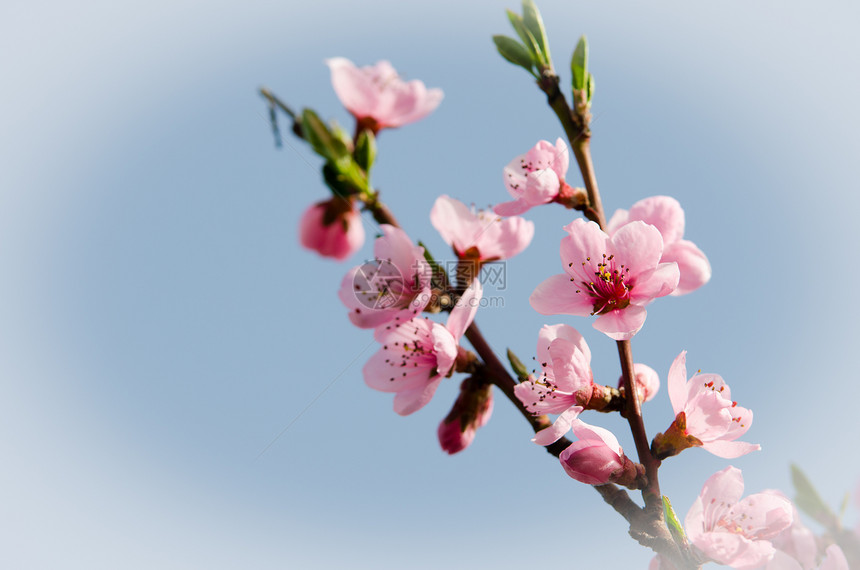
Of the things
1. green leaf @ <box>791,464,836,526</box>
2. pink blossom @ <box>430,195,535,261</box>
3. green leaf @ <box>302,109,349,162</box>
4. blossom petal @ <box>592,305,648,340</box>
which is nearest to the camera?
green leaf @ <box>302,109,349,162</box>

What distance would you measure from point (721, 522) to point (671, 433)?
26cm

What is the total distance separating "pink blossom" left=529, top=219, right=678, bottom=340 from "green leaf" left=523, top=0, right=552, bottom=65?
1.53ft

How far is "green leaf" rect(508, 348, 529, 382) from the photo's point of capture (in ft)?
4.39

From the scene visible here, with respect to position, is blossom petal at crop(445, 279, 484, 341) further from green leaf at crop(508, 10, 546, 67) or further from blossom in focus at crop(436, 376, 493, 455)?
green leaf at crop(508, 10, 546, 67)

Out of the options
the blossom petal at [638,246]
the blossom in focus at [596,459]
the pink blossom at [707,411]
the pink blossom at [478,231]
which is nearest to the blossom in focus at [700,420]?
the pink blossom at [707,411]

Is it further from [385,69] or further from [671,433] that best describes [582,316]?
[385,69]

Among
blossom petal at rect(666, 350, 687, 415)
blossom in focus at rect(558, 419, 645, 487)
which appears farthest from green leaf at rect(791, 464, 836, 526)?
blossom in focus at rect(558, 419, 645, 487)

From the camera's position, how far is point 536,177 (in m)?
1.41

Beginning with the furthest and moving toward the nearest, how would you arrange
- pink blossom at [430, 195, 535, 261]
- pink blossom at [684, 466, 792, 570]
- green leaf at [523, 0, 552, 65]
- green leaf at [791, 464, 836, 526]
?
green leaf at [791, 464, 836, 526] → pink blossom at [430, 195, 535, 261] → green leaf at [523, 0, 552, 65] → pink blossom at [684, 466, 792, 570]

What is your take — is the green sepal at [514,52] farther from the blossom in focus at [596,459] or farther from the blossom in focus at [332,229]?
the blossom in focus at [596,459]

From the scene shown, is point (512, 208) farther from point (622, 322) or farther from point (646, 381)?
point (646, 381)

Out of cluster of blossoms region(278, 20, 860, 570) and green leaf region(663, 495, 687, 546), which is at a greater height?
cluster of blossoms region(278, 20, 860, 570)

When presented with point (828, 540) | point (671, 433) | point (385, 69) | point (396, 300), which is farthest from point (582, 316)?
point (828, 540)

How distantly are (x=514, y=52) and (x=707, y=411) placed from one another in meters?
0.99
